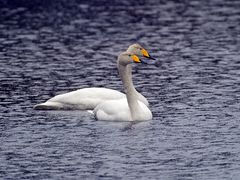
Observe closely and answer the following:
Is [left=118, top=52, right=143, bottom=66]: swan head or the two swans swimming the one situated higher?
[left=118, top=52, right=143, bottom=66]: swan head

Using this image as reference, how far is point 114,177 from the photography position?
19969mm

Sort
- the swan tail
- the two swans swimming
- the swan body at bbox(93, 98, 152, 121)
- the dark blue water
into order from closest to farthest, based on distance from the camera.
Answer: the dark blue water → the swan body at bbox(93, 98, 152, 121) → the two swans swimming → the swan tail

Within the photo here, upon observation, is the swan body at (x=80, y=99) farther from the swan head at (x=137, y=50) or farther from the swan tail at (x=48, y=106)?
the swan head at (x=137, y=50)

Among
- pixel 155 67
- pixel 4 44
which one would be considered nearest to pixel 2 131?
pixel 155 67

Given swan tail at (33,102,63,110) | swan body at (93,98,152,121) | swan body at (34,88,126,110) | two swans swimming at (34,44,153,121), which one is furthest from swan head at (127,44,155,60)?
swan tail at (33,102,63,110)

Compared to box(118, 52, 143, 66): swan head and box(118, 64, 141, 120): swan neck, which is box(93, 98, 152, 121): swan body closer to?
box(118, 64, 141, 120): swan neck

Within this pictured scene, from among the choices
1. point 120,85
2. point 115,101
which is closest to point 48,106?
point 115,101

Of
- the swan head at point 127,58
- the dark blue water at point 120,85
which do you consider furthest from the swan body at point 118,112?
the swan head at point 127,58

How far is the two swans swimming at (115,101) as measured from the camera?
25844 millimetres

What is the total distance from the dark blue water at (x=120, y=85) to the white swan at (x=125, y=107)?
13.6 inches

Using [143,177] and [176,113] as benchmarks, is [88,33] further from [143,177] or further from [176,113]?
[143,177]

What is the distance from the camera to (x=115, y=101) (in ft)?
86.9

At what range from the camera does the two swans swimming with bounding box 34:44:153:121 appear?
25.8m

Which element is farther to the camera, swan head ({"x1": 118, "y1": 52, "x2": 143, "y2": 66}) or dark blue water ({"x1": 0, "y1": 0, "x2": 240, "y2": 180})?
swan head ({"x1": 118, "y1": 52, "x2": 143, "y2": 66})
